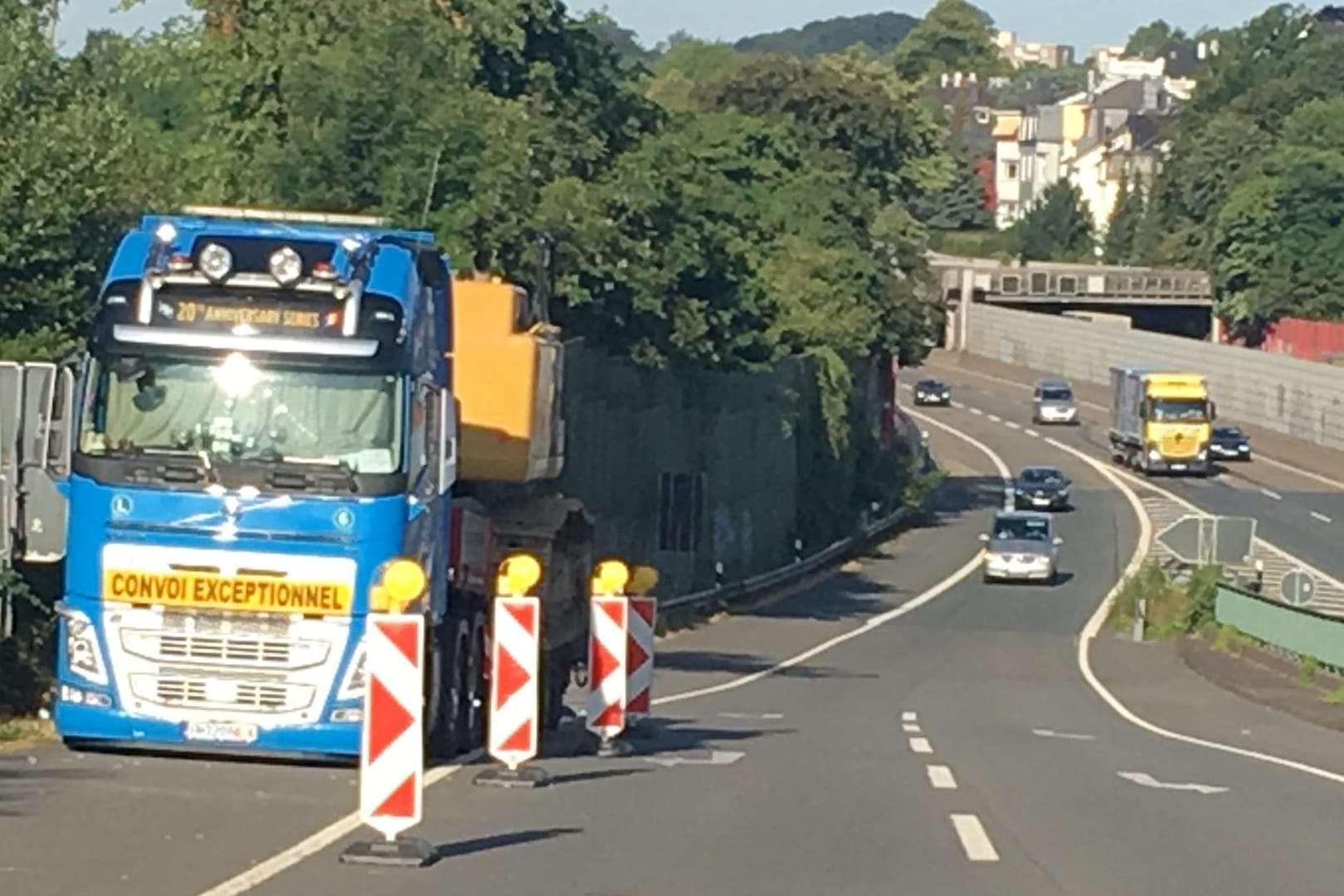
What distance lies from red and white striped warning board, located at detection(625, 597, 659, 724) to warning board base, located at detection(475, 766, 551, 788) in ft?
9.10

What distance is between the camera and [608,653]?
18.7m

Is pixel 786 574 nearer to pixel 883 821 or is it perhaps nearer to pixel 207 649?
pixel 207 649

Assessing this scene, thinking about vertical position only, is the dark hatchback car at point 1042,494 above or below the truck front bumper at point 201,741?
below

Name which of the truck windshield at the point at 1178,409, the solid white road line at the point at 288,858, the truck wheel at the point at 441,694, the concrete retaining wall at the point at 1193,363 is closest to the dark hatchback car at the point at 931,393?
the concrete retaining wall at the point at 1193,363

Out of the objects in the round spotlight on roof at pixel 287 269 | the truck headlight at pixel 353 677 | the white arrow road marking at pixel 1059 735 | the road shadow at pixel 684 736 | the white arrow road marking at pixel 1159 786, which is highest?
the round spotlight on roof at pixel 287 269

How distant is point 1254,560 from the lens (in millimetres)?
65125

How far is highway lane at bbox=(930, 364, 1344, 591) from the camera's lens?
71.8m

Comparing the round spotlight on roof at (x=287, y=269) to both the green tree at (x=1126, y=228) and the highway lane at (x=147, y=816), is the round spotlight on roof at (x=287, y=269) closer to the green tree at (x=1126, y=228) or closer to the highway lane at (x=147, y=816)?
the highway lane at (x=147, y=816)

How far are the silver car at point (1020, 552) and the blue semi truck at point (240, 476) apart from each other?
4731 centimetres

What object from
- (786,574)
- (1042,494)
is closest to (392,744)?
(786,574)

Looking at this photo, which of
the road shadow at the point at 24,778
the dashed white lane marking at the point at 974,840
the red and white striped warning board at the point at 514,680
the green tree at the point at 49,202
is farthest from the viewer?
the green tree at the point at 49,202

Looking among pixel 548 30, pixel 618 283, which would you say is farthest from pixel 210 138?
pixel 548 30

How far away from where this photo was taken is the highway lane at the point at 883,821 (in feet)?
Result: 40.8

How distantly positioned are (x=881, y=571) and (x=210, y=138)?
89.5ft
